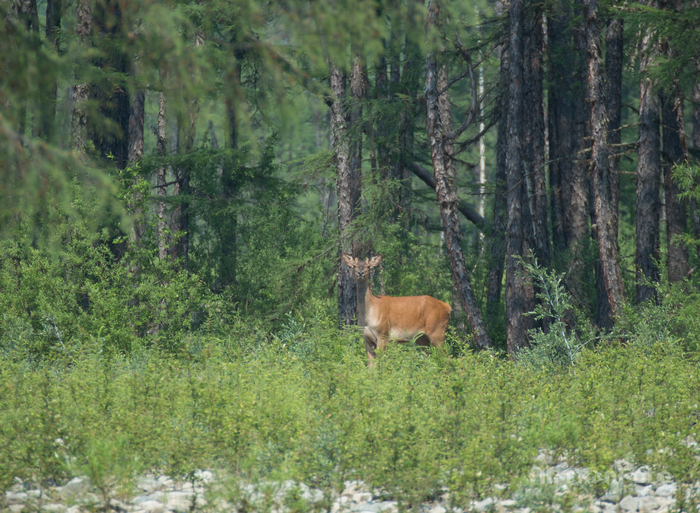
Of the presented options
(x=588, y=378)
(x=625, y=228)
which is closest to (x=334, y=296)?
(x=588, y=378)

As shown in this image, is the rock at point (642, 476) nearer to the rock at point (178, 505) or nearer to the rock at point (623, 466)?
the rock at point (623, 466)

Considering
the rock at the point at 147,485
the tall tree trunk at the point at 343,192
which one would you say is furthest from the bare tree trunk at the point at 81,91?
the rock at the point at 147,485

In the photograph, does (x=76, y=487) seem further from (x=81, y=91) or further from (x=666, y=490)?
(x=81, y=91)

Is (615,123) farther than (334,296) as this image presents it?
No

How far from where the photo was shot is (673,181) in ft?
45.6

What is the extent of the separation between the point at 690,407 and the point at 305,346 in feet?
18.6

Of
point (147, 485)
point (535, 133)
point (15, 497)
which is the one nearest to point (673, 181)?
A: point (535, 133)

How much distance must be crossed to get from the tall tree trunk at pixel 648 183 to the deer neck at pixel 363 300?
5408 mm

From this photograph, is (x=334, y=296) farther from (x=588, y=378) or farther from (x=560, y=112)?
(x=588, y=378)

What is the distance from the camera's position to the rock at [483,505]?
525 cm

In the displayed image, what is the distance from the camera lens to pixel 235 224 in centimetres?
1727

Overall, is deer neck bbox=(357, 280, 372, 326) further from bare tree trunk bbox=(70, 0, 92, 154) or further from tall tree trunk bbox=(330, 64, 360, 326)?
bare tree trunk bbox=(70, 0, 92, 154)

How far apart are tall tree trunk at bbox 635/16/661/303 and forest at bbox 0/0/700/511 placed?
0.16ft

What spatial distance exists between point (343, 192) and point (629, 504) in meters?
10.5
